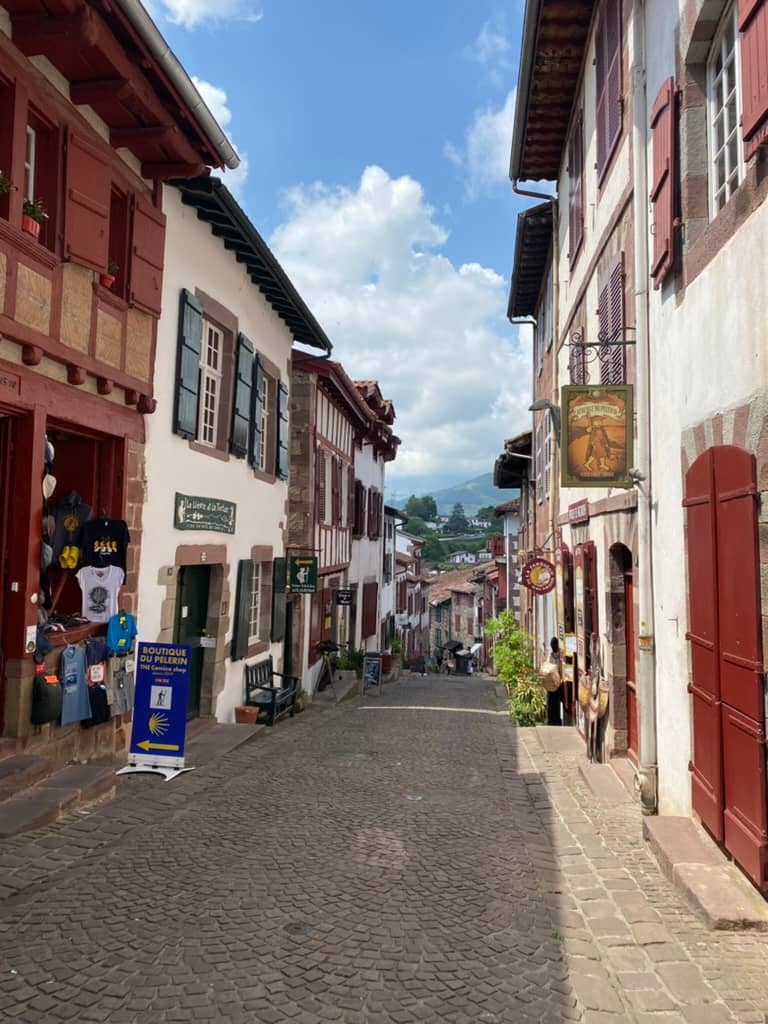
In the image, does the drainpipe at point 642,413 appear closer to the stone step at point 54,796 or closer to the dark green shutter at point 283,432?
the stone step at point 54,796

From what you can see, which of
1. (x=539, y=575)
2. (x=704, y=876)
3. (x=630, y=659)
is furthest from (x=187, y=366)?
(x=704, y=876)

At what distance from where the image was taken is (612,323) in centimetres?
795

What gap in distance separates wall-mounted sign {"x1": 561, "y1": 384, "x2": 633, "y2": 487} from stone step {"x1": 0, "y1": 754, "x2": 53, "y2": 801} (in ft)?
16.3

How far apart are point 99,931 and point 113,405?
4.78 metres

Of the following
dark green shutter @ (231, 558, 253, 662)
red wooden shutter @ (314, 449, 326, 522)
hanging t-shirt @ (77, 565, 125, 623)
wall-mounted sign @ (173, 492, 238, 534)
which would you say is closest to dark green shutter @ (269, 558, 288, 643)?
dark green shutter @ (231, 558, 253, 662)

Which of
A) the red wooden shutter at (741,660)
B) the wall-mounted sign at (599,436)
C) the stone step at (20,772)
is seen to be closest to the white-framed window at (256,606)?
the stone step at (20,772)

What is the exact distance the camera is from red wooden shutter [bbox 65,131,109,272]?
6.38 metres

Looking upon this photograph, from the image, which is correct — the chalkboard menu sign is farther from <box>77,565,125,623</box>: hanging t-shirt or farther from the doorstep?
the doorstep

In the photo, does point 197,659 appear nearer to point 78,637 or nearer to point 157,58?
point 78,637

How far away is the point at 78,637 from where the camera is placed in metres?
6.81

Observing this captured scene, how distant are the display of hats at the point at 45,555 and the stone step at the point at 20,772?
1.52m

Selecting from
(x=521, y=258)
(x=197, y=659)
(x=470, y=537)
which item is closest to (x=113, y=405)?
(x=197, y=659)

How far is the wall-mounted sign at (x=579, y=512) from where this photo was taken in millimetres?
9312

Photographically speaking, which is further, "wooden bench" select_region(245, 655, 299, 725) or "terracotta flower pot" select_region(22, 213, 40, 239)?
"wooden bench" select_region(245, 655, 299, 725)
